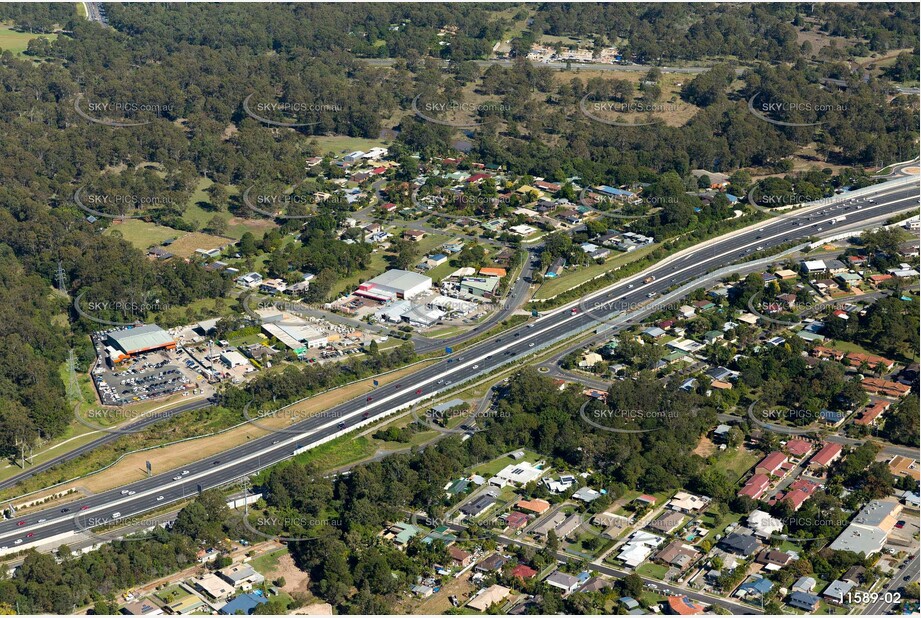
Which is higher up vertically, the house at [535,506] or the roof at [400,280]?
the roof at [400,280]

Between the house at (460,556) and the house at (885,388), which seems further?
the house at (885,388)

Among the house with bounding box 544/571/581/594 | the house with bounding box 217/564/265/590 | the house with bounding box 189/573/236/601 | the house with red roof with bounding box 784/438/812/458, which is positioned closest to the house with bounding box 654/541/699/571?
the house with bounding box 544/571/581/594

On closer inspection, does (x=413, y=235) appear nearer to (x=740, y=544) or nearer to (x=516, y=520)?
(x=516, y=520)

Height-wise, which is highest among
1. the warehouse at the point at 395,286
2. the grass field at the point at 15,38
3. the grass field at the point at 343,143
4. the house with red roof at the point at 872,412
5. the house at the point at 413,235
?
the grass field at the point at 15,38

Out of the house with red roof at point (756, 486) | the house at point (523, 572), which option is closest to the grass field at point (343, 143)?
the house with red roof at point (756, 486)

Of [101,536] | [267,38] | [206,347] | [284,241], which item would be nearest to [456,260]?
[284,241]

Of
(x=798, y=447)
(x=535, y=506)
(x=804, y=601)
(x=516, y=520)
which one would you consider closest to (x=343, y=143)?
(x=798, y=447)

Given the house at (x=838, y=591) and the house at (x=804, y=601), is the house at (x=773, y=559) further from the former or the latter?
the house at (x=838, y=591)

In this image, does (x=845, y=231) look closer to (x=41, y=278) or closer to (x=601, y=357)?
(x=601, y=357)
